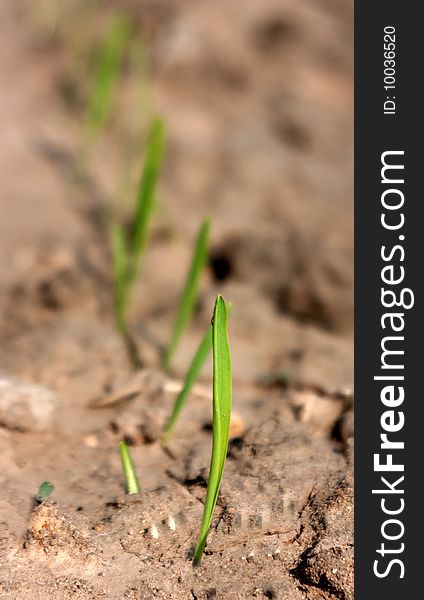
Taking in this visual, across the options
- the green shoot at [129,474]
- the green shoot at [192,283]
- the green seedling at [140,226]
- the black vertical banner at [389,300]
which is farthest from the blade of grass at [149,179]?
the green shoot at [129,474]

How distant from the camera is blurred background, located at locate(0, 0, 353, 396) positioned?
1.68m

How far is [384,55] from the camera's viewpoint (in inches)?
72.6

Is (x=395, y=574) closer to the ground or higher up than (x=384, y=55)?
closer to the ground

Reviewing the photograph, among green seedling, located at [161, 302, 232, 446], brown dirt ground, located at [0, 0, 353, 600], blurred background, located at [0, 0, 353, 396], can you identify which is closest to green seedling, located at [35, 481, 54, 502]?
brown dirt ground, located at [0, 0, 353, 600]

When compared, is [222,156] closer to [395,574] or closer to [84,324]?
[84,324]

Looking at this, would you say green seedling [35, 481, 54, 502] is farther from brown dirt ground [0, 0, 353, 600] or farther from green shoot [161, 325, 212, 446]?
green shoot [161, 325, 212, 446]

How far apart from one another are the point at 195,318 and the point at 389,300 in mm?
507

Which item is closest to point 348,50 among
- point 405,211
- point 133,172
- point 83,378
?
point 133,172

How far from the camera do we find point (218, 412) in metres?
0.98

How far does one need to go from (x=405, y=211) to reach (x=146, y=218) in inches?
22.3

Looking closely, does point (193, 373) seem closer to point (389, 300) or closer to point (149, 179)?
point (389, 300)

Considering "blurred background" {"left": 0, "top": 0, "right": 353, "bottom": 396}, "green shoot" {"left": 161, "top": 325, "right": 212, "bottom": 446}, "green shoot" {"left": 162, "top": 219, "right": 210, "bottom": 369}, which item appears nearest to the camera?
"green shoot" {"left": 161, "top": 325, "right": 212, "bottom": 446}

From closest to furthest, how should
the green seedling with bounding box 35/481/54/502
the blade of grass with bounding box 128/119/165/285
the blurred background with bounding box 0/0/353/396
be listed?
the green seedling with bounding box 35/481/54/502, the blade of grass with bounding box 128/119/165/285, the blurred background with bounding box 0/0/353/396

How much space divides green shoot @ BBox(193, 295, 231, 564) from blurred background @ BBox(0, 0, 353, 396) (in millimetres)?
504
